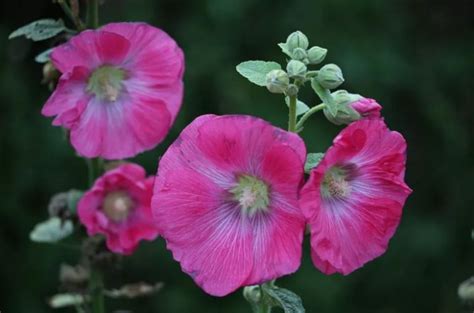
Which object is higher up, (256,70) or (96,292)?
(256,70)

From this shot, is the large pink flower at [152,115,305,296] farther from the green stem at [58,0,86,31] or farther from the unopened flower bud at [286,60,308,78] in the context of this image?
the green stem at [58,0,86,31]

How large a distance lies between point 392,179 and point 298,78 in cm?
15

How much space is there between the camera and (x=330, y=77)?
1260 millimetres

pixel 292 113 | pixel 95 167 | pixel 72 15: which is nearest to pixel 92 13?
pixel 72 15

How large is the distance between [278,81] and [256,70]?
0.07 meters

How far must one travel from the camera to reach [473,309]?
4.65 ft

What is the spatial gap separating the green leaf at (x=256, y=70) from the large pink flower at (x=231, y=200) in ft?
0.26

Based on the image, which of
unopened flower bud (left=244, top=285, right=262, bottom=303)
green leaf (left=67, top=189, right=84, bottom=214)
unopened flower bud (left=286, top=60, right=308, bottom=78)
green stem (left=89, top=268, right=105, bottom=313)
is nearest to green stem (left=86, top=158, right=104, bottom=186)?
green leaf (left=67, top=189, right=84, bottom=214)

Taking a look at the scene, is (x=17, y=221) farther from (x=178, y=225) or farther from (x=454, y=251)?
(x=178, y=225)

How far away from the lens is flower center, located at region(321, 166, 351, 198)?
4.24 feet

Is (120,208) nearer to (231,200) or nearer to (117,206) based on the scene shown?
(117,206)

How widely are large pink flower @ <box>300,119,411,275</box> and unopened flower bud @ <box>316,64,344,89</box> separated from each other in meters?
0.06

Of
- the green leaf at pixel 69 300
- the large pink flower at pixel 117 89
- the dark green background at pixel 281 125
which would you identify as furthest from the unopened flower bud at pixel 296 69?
the dark green background at pixel 281 125

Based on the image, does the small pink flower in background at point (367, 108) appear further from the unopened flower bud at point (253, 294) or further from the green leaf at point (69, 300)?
the green leaf at point (69, 300)
